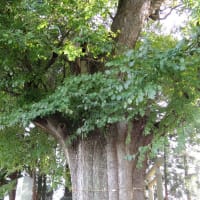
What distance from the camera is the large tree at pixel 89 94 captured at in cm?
270

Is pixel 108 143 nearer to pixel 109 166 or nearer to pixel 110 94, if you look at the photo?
pixel 109 166

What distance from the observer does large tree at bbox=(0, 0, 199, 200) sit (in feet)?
8.85

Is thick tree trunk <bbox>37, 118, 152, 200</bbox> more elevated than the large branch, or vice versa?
the large branch

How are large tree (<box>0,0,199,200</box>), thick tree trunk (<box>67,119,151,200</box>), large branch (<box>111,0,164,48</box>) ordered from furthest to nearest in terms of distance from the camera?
large branch (<box>111,0,164,48</box>), thick tree trunk (<box>67,119,151,200</box>), large tree (<box>0,0,199,200</box>)

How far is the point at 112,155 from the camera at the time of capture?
10.4ft

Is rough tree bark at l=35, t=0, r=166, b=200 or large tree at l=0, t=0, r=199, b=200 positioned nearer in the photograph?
large tree at l=0, t=0, r=199, b=200

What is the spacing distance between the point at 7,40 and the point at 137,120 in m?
1.73

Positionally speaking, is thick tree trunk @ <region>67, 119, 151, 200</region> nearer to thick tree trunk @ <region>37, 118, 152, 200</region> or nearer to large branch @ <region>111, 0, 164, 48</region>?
thick tree trunk @ <region>37, 118, 152, 200</region>

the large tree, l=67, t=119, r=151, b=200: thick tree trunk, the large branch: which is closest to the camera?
the large tree

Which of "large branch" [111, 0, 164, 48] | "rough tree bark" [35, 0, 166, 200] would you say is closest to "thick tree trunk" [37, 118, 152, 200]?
"rough tree bark" [35, 0, 166, 200]

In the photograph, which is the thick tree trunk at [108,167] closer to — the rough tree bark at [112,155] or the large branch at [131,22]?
the rough tree bark at [112,155]

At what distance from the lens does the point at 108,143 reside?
127 inches

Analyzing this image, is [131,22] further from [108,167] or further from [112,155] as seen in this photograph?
[108,167]

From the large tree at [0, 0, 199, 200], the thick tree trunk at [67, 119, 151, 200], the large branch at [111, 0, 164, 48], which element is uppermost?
the large branch at [111, 0, 164, 48]
